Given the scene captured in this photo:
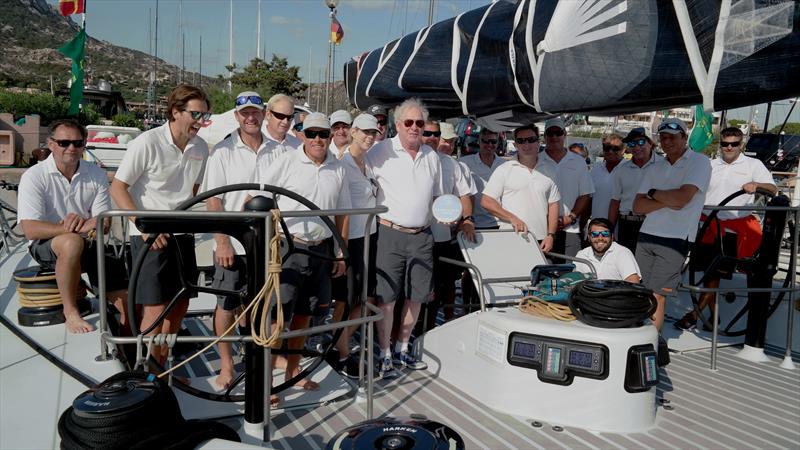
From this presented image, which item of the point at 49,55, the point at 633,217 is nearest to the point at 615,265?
the point at 633,217

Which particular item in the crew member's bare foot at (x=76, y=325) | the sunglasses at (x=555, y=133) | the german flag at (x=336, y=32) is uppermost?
the german flag at (x=336, y=32)

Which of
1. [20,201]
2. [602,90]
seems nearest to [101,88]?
[20,201]

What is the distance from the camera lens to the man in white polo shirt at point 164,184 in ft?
10.2

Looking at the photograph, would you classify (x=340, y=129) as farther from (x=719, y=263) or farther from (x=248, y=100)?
(x=719, y=263)

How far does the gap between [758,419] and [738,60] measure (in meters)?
2.02

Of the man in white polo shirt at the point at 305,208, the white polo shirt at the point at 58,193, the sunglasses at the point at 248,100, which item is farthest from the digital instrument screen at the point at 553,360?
the white polo shirt at the point at 58,193

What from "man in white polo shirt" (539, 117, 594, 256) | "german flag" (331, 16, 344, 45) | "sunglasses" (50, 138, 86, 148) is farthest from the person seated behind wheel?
"german flag" (331, 16, 344, 45)

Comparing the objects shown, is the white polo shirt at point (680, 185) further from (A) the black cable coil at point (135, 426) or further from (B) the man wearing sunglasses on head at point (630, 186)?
(A) the black cable coil at point (135, 426)

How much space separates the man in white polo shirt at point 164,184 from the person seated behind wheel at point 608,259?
2.62 m

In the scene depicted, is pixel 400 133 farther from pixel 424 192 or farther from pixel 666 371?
pixel 666 371

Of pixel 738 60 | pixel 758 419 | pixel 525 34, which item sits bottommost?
pixel 758 419

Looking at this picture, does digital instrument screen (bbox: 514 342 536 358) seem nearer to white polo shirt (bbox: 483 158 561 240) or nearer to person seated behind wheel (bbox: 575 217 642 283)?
person seated behind wheel (bbox: 575 217 642 283)

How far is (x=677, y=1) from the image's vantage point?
2.96 metres

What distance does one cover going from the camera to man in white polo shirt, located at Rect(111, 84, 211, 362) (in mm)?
3105
